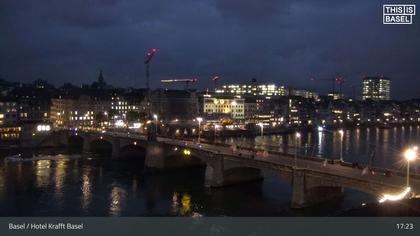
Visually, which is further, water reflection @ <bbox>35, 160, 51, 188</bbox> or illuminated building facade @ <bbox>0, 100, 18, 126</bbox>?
illuminated building facade @ <bbox>0, 100, 18, 126</bbox>

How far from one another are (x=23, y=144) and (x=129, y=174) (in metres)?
26.0

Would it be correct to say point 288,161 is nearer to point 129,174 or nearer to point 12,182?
point 129,174

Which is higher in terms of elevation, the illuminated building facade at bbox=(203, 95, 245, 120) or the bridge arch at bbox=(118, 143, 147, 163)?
the illuminated building facade at bbox=(203, 95, 245, 120)

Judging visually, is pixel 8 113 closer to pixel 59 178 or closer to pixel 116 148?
pixel 116 148

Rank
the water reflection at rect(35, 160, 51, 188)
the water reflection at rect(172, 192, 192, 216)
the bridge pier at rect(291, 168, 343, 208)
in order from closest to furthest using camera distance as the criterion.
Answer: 1. the bridge pier at rect(291, 168, 343, 208)
2. the water reflection at rect(172, 192, 192, 216)
3. the water reflection at rect(35, 160, 51, 188)

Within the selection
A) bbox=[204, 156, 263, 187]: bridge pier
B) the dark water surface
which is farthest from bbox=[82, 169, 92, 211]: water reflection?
bbox=[204, 156, 263, 187]: bridge pier

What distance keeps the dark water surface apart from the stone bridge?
73cm

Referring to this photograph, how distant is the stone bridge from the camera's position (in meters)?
22.1

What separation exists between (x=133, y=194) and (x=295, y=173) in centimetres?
1119

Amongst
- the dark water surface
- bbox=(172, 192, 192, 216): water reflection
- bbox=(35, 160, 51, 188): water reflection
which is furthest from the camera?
bbox=(35, 160, 51, 188): water reflection

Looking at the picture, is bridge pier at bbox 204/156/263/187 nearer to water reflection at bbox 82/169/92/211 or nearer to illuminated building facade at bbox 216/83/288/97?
water reflection at bbox 82/169/92/211

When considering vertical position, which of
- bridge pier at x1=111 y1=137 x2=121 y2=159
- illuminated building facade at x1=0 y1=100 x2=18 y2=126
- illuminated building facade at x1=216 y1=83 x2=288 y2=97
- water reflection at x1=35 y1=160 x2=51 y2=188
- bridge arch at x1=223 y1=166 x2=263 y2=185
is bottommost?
water reflection at x1=35 y1=160 x2=51 y2=188

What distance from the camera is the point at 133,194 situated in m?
30.2
